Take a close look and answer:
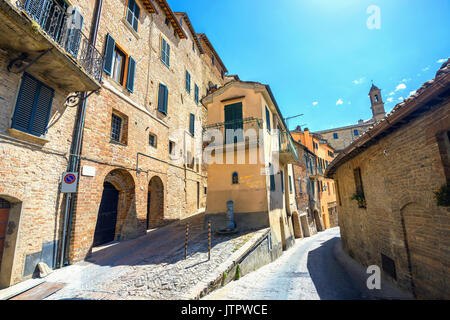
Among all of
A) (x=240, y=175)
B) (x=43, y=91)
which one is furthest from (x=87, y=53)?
(x=240, y=175)

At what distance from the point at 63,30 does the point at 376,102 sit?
46460 mm

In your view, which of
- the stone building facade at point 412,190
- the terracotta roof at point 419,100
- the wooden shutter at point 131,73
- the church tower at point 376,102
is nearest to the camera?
the terracotta roof at point 419,100

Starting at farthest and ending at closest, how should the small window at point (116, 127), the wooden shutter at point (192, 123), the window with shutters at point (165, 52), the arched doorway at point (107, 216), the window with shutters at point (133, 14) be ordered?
1. the wooden shutter at point (192, 123)
2. the window with shutters at point (165, 52)
3. the window with shutters at point (133, 14)
4. the small window at point (116, 127)
5. the arched doorway at point (107, 216)

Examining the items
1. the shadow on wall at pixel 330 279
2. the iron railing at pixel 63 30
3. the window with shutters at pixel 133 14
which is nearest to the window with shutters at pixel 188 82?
the window with shutters at pixel 133 14

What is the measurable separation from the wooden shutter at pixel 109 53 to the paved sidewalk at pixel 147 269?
304 inches

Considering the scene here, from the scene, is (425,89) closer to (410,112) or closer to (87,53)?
(410,112)

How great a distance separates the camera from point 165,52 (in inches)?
545

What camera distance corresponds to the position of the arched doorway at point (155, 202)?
→ 39.2 ft

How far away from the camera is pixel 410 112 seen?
429cm

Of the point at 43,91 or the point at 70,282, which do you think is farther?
the point at 43,91

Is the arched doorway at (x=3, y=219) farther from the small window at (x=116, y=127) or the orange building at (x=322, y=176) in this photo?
the orange building at (x=322, y=176)

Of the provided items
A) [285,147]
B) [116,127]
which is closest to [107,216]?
[116,127]

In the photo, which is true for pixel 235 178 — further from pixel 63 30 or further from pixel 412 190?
pixel 63 30
